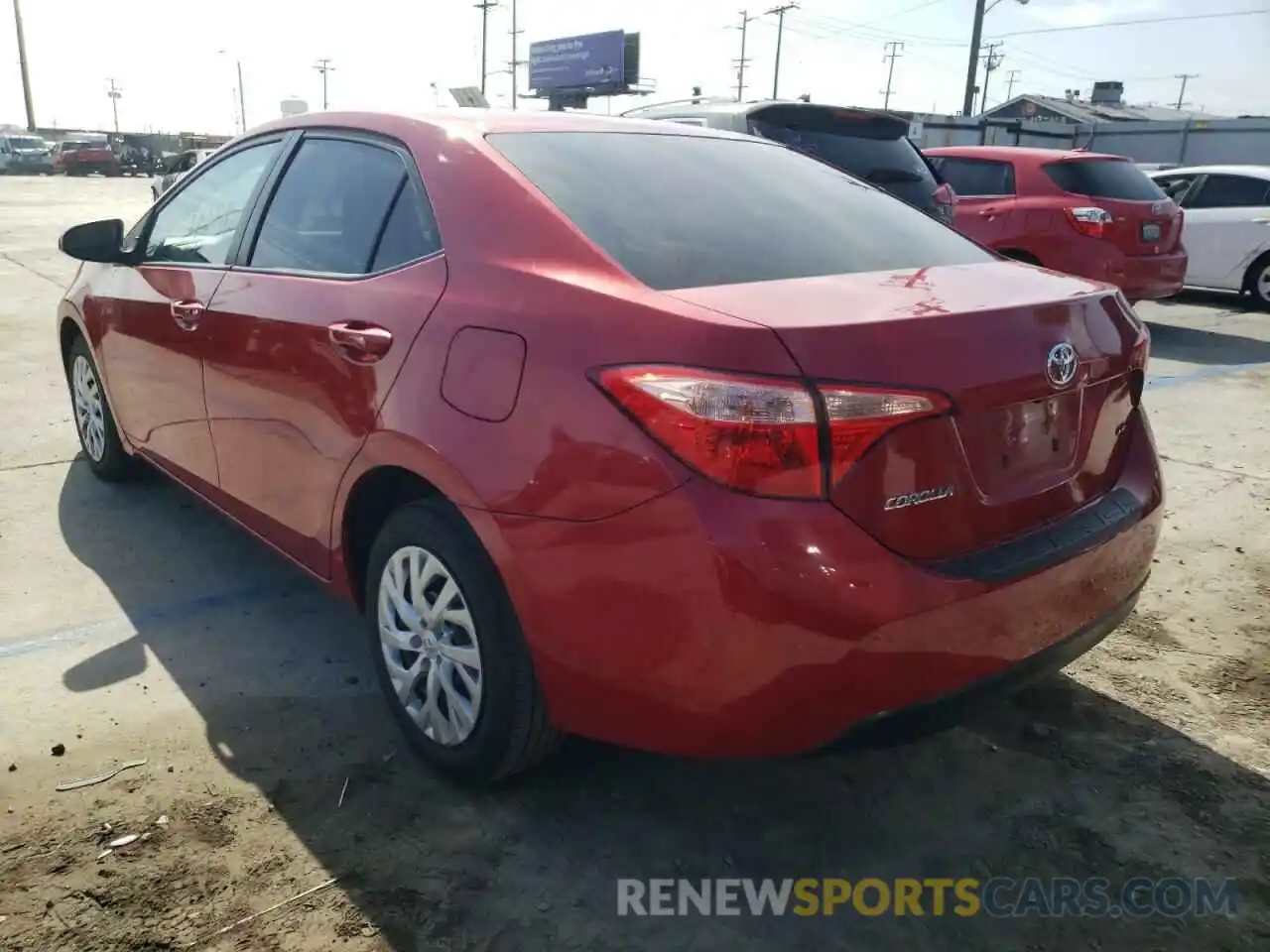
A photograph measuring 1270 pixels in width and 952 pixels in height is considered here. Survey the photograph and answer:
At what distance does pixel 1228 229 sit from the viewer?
10922 mm

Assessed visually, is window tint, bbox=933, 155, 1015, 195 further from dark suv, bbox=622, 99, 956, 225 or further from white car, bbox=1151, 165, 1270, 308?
white car, bbox=1151, 165, 1270, 308

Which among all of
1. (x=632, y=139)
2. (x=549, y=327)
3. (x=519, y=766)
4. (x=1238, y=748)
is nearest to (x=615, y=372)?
(x=549, y=327)

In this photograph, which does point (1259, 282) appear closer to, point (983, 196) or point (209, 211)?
point (983, 196)

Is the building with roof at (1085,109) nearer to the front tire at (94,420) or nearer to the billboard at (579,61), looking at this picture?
the billboard at (579,61)

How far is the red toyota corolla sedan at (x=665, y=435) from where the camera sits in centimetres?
186

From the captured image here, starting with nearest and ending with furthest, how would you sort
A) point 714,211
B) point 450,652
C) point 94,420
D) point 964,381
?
1. point 964,381
2. point 450,652
3. point 714,211
4. point 94,420

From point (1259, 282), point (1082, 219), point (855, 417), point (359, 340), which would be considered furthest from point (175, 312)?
point (1259, 282)

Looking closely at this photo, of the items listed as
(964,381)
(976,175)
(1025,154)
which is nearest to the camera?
(964,381)

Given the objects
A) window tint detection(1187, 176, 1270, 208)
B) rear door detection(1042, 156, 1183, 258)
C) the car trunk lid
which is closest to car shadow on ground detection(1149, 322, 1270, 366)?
rear door detection(1042, 156, 1183, 258)

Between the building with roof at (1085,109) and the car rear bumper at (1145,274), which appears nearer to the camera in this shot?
the car rear bumper at (1145,274)

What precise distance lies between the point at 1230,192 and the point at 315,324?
37.6 ft

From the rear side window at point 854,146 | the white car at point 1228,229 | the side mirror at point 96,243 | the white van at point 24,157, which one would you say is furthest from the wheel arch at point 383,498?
the white van at point 24,157

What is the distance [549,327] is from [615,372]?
217 millimetres

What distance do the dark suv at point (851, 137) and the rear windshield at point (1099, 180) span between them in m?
2.29
